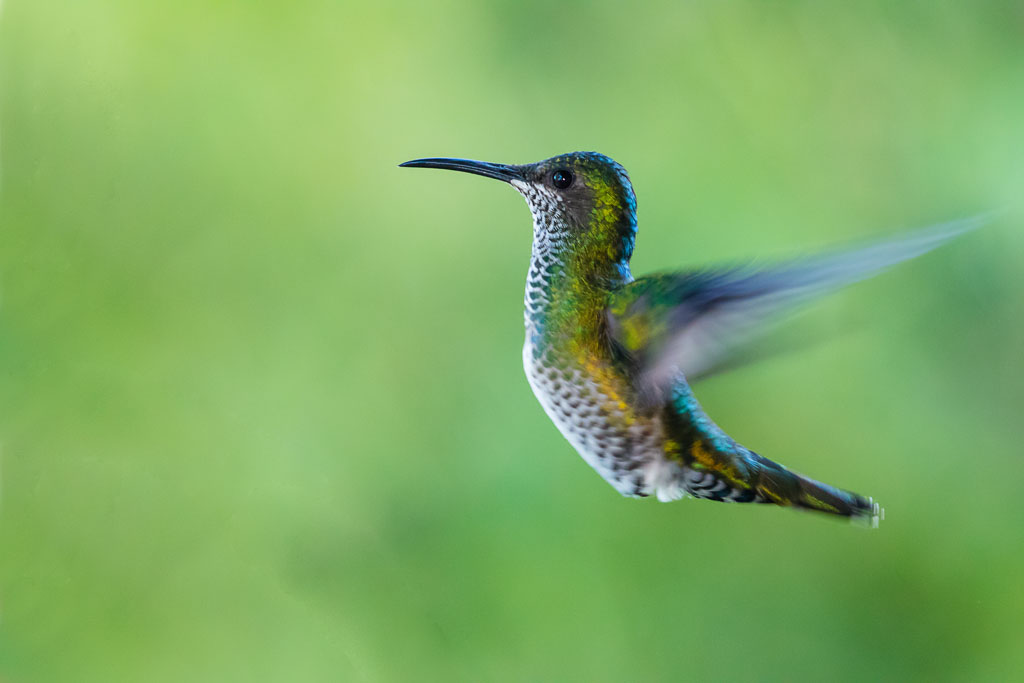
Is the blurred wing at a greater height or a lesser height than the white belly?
greater

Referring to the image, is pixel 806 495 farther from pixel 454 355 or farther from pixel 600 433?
pixel 454 355

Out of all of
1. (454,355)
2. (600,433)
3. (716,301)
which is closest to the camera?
(716,301)

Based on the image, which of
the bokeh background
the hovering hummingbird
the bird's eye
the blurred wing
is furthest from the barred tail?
the bokeh background

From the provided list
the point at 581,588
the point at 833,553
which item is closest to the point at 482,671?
the point at 581,588

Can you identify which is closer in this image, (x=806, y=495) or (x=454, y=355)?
(x=806, y=495)

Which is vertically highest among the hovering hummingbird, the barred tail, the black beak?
the black beak

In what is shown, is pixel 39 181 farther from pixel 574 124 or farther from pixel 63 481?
pixel 574 124

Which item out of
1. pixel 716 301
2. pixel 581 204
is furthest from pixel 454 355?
pixel 716 301

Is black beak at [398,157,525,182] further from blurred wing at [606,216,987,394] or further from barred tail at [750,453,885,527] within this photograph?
barred tail at [750,453,885,527]
